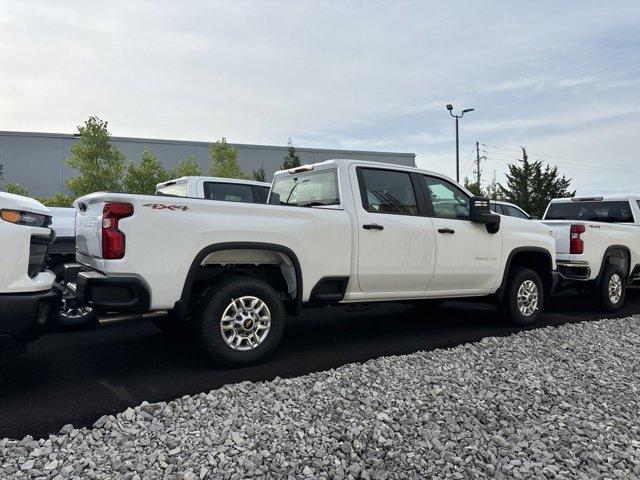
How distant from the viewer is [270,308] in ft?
14.7

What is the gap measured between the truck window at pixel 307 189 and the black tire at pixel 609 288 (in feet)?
16.5

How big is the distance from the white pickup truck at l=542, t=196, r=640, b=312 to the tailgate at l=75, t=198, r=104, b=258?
6.45 metres

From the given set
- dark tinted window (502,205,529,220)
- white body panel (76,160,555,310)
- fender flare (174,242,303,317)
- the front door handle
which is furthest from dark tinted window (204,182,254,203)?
Answer: dark tinted window (502,205,529,220)

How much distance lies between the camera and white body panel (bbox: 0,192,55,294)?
346cm

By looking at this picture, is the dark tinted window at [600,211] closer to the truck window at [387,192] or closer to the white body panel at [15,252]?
the truck window at [387,192]

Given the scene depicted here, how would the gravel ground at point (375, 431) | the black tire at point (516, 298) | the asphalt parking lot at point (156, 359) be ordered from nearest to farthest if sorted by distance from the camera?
the gravel ground at point (375, 431) → the asphalt parking lot at point (156, 359) → the black tire at point (516, 298)

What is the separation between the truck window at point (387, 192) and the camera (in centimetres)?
526

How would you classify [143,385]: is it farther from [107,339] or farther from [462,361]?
[462,361]

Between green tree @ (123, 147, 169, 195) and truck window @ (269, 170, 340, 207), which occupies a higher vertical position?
green tree @ (123, 147, 169, 195)

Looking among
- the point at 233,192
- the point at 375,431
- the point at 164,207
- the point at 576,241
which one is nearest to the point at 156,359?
the point at 164,207

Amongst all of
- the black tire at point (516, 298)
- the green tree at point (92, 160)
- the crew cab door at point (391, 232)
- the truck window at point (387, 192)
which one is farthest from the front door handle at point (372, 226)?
the green tree at point (92, 160)

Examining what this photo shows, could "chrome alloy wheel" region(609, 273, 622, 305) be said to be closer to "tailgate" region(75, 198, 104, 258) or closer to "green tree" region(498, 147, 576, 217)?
"tailgate" region(75, 198, 104, 258)

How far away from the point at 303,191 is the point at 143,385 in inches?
106

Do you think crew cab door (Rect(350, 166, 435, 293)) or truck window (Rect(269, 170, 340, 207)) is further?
truck window (Rect(269, 170, 340, 207))
